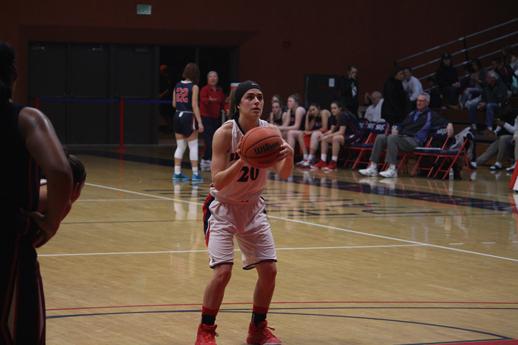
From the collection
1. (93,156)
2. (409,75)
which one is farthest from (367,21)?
(93,156)

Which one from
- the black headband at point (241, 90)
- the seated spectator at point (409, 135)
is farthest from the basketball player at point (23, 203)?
the seated spectator at point (409, 135)

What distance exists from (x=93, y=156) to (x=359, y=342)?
650 inches

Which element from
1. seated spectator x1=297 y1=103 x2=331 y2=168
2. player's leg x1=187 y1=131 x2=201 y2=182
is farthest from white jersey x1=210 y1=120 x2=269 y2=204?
seated spectator x1=297 y1=103 x2=331 y2=168

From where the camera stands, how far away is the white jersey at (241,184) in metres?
6.00

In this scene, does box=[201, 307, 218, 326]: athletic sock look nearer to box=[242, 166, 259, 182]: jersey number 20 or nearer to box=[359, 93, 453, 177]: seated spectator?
box=[242, 166, 259, 182]: jersey number 20

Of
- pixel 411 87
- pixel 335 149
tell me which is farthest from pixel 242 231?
pixel 411 87

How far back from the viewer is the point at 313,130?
20.5 meters

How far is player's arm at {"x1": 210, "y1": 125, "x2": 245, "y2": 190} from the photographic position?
5.78m

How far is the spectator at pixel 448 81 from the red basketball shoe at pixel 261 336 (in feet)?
62.8

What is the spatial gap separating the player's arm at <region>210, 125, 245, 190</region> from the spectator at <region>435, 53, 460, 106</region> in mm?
19045

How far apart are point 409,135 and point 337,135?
1.58 metres

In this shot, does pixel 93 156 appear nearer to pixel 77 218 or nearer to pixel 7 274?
pixel 77 218

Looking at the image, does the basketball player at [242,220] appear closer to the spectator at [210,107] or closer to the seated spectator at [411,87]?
the spectator at [210,107]

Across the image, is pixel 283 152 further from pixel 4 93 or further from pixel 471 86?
pixel 471 86
